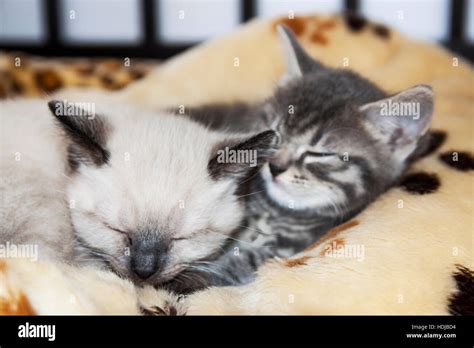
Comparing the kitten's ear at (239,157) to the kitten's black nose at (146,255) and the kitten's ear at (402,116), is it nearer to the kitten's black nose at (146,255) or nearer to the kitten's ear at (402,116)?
the kitten's black nose at (146,255)

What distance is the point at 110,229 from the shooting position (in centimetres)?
131

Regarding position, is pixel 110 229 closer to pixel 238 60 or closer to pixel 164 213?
pixel 164 213

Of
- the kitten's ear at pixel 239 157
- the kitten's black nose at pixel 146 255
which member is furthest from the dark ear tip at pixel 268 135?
the kitten's black nose at pixel 146 255

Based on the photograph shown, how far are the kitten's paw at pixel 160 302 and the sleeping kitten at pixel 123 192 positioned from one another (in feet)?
0.11

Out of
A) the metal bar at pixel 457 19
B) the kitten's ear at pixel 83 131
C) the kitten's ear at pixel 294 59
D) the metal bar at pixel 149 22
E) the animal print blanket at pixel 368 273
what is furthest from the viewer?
the metal bar at pixel 149 22

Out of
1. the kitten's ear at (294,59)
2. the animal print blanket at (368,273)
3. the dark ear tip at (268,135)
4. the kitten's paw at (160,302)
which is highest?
the kitten's ear at (294,59)

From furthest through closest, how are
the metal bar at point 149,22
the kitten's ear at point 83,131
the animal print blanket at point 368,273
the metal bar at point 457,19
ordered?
the metal bar at point 149,22 → the metal bar at point 457,19 → the kitten's ear at point 83,131 → the animal print blanket at point 368,273

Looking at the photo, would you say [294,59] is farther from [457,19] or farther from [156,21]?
[156,21]

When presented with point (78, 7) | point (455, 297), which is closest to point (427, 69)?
point (455, 297)

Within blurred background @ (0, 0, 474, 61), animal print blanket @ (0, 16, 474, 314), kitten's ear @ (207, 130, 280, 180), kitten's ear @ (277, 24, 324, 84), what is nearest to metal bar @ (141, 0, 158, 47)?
blurred background @ (0, 0, 474, 61)

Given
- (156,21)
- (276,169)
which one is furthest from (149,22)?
(276,169)

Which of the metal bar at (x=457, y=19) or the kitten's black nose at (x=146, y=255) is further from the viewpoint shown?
the metal bar at (x=457, y=19)

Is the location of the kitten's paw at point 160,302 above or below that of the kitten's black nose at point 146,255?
below

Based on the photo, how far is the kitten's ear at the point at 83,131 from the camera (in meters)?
1.27
